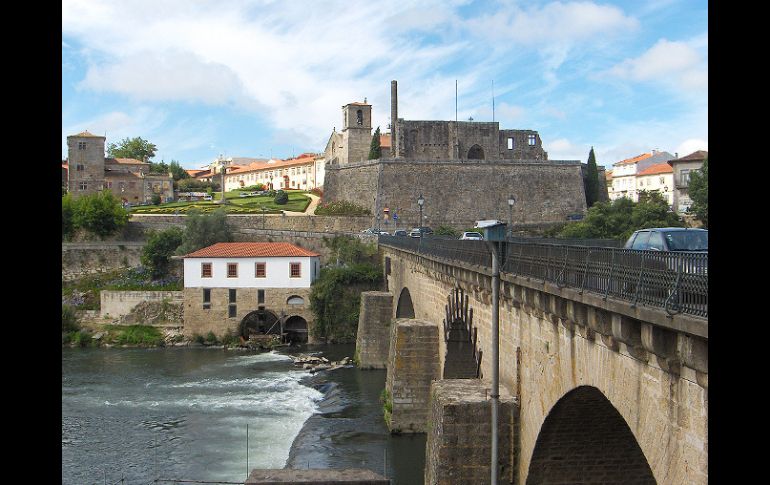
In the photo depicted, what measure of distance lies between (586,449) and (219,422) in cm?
1834

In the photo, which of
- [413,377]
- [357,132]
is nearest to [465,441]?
[413,377]

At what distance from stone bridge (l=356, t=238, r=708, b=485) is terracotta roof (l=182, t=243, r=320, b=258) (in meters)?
27.2

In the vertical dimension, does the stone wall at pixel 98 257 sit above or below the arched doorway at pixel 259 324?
above

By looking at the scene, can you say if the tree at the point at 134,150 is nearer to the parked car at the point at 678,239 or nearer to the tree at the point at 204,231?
the tree at the point at 204,231

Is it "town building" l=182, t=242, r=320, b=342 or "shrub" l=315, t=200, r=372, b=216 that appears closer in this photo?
"town building" l=182, t=242, r=320, b=342

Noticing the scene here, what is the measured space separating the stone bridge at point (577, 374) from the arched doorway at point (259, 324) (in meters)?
26.6

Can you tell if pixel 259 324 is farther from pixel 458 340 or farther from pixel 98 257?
pixel 458 340

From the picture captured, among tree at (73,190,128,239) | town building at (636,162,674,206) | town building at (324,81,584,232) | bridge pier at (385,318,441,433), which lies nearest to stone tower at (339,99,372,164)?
town building at (324,81,584,232)

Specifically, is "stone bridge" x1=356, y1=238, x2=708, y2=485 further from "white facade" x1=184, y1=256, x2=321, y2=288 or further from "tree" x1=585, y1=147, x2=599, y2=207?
"tree" x1=585, y1=147, x2=599, y2=207

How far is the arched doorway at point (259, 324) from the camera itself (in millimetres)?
48531

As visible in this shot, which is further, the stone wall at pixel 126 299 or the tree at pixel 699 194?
the stone wall at pixel 126 299

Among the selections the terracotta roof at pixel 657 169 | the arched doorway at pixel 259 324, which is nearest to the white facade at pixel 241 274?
the arched doorway at pixel 259 324

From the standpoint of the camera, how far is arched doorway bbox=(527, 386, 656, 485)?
11.8 meters
